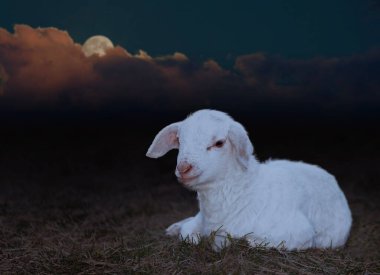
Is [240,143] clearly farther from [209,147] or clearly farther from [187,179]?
[187,179]

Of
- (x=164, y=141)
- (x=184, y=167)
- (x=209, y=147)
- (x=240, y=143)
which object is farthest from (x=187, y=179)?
(x=164, y=141)

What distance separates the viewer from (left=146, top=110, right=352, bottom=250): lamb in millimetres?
5852

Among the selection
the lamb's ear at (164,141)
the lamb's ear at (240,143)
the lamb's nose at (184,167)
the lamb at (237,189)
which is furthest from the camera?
the lamb's ear at (164,141)

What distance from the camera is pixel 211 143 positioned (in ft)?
19.2

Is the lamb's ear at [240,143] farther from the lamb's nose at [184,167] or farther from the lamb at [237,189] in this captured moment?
the lamb's nose at [184,167]

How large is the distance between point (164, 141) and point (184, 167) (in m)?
0.95

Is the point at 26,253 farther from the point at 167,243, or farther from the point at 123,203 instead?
the point at 123,203

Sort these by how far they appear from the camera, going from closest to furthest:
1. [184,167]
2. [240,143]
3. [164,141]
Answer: [184,167], [240,143], [164,141]

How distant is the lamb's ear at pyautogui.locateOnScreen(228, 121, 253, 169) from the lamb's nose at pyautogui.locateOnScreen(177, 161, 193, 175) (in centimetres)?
62

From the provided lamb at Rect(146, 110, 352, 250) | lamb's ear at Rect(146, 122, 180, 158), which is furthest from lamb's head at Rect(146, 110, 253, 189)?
lamb's ear at Rect(146, 122, 180, 158)

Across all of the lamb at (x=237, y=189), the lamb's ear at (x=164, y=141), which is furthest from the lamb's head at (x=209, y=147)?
the lamb's ear at (x=164, y=141)

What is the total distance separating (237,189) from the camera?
20.6 feet

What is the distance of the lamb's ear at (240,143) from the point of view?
5.99 metres

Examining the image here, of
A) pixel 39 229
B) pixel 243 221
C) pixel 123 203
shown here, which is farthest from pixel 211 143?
pixel 123 203
